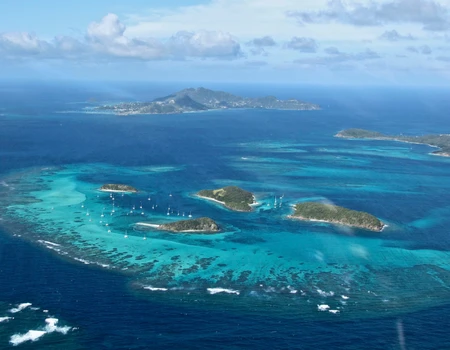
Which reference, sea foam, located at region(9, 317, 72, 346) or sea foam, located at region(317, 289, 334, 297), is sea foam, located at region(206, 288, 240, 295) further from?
sea foam, located at region(9, 317, 72, 346)

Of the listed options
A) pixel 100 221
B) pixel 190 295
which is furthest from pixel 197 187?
pixel 190 295

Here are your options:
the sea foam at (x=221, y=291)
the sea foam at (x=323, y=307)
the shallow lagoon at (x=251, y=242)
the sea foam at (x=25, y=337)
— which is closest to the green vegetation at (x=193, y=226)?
the shallow lagoon at (x=251, y=242)

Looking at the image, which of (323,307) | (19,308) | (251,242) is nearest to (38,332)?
(19,308)

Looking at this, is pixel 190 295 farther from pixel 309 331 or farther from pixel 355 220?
pixel 355 220

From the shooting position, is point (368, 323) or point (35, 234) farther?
point (35, 234)

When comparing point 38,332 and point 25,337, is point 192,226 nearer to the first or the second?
point 38,332

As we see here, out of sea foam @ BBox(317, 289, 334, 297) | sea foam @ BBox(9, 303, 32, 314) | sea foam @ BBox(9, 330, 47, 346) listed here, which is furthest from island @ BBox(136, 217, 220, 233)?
sea foam @ BBox(9, 330, 47, 346)

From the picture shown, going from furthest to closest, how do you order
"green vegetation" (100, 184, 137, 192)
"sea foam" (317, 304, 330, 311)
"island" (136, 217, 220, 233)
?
"green vegetation" (100, 184, 137, 192) < "island" (136, 217, 220, 233) < "sea foam" (317, 304, 330, 311)
